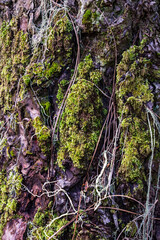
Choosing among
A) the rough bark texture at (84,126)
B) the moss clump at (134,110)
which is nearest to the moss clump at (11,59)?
the rough bark texture at (84,126)

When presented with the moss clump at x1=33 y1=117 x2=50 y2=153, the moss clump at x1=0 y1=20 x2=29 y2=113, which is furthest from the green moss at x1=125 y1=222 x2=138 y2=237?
the moss clump at x1=0 y1=20 x2=29 y2=113

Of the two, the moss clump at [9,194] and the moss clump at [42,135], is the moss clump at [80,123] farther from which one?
the moss clump at [9,194]

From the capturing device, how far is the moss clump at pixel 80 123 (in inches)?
49.2

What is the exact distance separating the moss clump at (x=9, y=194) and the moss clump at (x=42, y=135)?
0.92 feet

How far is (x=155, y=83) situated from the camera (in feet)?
4.28

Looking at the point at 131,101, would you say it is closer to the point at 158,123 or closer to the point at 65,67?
the point at 158,123

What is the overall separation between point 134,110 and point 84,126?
34 cm

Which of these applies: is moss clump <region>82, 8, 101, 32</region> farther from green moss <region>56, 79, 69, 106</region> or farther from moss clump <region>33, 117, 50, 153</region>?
moss clump <region>33, 117, 50, 153</region>

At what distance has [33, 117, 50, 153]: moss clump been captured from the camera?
1301mm

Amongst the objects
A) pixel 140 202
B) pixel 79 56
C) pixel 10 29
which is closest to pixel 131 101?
pixel 79 56

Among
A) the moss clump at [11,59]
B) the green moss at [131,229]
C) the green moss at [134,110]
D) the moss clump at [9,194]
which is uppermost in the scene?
the moss clump at [11,59]

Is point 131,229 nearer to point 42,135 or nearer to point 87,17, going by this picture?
point 42,135

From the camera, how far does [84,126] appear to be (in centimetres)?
126

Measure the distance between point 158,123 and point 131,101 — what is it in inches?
8.6
